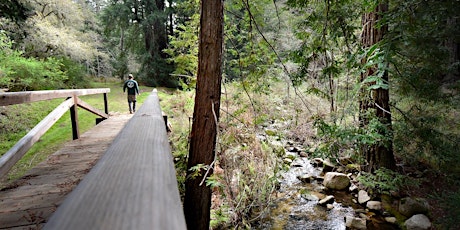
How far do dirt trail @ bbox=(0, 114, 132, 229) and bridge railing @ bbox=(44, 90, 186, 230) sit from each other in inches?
66.2

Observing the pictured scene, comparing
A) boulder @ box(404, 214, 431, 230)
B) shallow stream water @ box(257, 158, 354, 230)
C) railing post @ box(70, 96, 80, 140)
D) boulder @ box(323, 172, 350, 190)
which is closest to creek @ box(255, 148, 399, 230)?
shallow stream water @ box(257, 158, 354, 230)

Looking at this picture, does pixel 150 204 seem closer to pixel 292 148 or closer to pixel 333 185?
pixel 333 185

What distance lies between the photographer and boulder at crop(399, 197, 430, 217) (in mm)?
4043

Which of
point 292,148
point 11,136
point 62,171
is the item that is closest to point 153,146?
point 62,171

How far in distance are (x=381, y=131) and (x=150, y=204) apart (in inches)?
179

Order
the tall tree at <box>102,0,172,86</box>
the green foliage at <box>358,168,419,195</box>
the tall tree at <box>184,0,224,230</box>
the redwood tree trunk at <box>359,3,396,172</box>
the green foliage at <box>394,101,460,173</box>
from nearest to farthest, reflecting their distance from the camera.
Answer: the tall tree at <box>184,0,224,230</box> → the green foliage at <box>394,101,460,173</box> → the green foliage at <box>358,168,419,195</box> → the redwood tree trunk at <box>359,3,396,172</box> → the tall tree at <box>102,0,172,86</box>


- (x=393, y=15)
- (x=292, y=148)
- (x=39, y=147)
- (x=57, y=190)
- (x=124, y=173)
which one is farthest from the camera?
(x=292, y=148)

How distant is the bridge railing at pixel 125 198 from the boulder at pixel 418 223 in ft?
15.0

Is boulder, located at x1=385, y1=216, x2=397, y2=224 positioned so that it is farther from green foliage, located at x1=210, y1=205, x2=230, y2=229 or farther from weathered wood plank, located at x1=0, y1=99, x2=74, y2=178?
weathered wood plank, located at x1=0, y1=99, x2=74, y2=178

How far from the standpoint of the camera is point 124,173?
0.65 m

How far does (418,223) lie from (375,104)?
199 centimetres

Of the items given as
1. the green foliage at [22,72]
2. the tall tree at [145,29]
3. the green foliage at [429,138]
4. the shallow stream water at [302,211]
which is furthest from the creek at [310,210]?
the tall tree at [145,29]

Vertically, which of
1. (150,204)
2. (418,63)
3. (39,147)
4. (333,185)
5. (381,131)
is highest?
(418,63)

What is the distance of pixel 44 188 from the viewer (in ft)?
7.86
